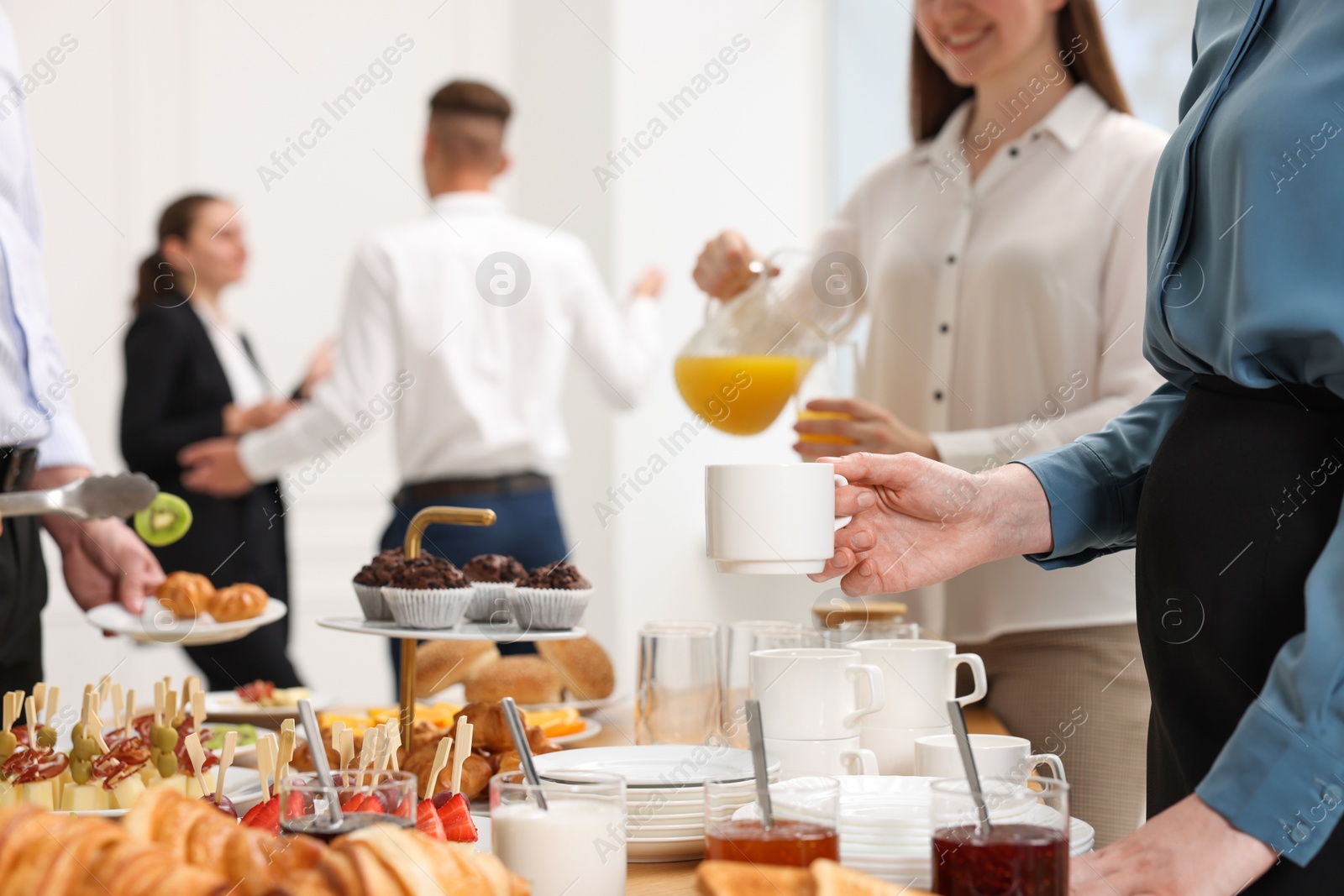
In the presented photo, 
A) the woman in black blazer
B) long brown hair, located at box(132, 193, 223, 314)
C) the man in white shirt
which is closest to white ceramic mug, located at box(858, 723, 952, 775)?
the man in white shirt

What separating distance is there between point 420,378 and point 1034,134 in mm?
1516

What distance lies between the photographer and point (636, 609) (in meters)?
3.94

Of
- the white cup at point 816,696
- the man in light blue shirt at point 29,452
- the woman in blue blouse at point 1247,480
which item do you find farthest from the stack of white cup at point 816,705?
the man in light blue shirt at point 29,452

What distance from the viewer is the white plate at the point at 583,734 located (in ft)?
4.48

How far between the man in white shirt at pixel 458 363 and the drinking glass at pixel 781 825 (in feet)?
6.30

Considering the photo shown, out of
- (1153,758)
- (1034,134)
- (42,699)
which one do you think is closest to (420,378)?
(1034,134)

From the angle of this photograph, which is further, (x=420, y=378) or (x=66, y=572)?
(x=420, y=378)

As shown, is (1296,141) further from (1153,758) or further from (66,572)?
(66,572)

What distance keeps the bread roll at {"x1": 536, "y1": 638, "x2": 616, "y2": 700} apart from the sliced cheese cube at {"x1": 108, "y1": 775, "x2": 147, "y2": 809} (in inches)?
24.6

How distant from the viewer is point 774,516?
3.03ft

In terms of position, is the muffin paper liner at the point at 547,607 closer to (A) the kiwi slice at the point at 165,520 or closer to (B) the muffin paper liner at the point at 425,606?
(B) the muffin paper liner at the point at 425,606

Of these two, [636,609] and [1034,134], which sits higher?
[1034,134]

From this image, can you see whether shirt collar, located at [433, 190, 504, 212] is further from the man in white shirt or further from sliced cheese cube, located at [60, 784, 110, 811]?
sliced cheese cube, located at [60, 784, 110, 811]

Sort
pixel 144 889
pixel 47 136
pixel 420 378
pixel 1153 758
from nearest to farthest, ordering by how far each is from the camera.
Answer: pixel 144 889
pixel 1153 758
pixel 420 378
pixel 47 136
